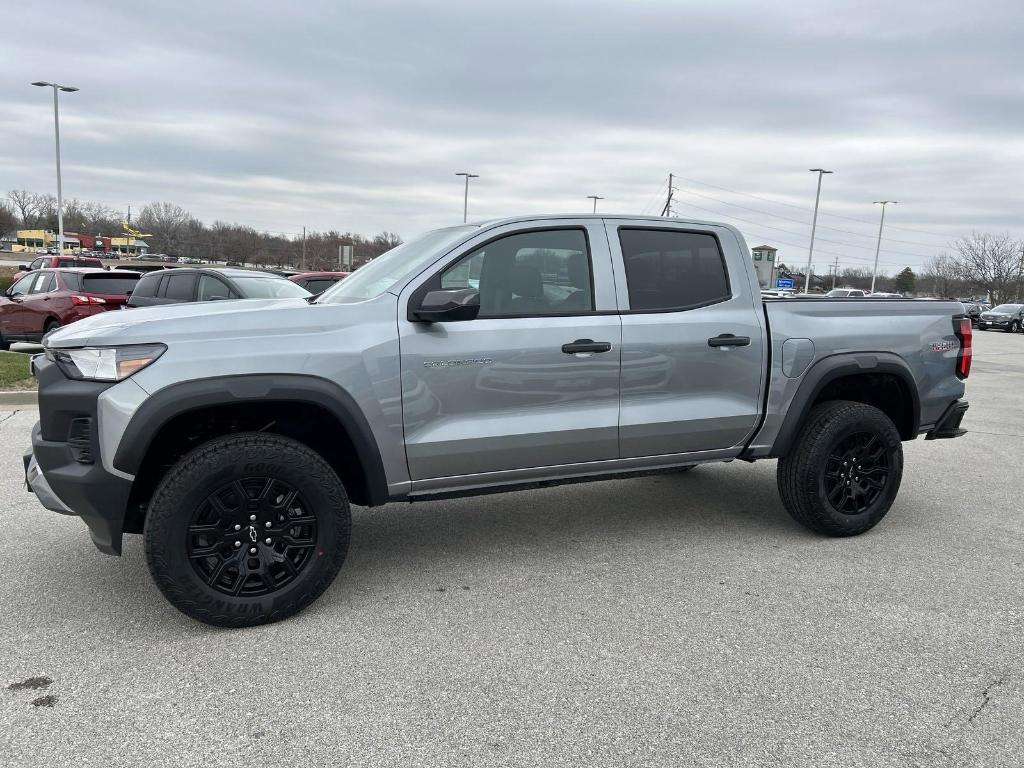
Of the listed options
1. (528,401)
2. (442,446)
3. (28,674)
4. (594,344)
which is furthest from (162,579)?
(594,344)

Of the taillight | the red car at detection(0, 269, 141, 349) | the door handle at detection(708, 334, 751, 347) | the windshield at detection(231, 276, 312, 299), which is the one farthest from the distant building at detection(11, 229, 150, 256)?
the taillight

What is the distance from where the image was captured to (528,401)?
12.8 ft

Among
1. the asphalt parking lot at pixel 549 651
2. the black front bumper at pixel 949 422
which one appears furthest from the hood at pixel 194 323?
the black front bumper at pixel 949 422

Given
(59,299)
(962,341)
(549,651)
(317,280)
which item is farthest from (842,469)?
(59,299)

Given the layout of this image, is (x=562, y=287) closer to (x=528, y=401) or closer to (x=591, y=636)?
(x=528, y=401)

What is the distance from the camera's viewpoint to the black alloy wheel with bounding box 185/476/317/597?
132 inches

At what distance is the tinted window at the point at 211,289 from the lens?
35.1 feet

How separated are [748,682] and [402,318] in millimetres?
2153

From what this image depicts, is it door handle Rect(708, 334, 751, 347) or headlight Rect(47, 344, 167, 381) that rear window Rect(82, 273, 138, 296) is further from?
door handle Rect(708, 334, 751, 347)

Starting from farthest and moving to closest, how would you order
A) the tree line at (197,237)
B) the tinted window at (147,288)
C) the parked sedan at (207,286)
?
the tree line at (197,237)
the tinted window at (147,288)
the parked sedan at (207,286)

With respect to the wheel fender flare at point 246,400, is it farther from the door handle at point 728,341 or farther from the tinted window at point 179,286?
the tinted window at point 179,286

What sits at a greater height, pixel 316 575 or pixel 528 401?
pixel 528 401

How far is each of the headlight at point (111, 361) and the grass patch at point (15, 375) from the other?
263 inches

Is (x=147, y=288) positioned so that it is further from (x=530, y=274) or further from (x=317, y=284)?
(x=530, y=274)
